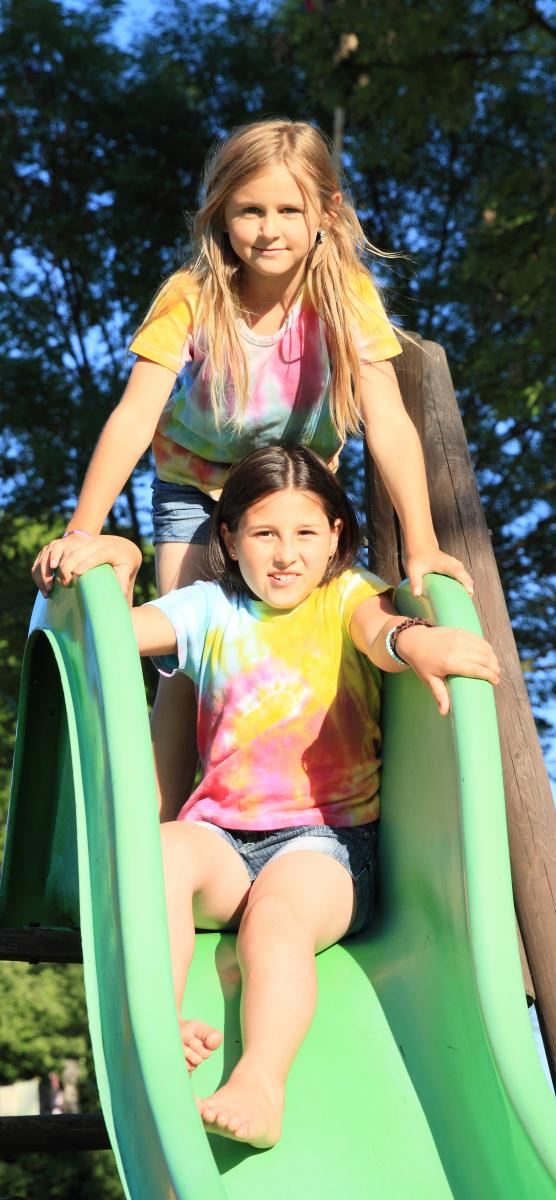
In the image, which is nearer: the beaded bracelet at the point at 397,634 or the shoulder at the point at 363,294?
the beaded bracelet at the point at 397,634

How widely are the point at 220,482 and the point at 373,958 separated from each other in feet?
3.63

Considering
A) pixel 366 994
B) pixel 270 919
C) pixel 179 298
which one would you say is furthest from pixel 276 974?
pixel 179 298

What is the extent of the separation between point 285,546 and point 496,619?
2.10 feet

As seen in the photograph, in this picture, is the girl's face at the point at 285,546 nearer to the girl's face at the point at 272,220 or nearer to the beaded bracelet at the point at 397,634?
the beaded bracelet at the point at 397,634

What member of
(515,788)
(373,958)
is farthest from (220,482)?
(373,958)

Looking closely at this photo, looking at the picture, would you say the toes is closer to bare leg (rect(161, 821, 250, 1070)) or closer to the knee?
bare leg (rect(161, 821, 250, 1070))

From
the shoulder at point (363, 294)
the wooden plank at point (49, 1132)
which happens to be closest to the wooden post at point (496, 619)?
the shoulder at point (363, 294)

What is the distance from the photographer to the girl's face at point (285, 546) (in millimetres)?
2441

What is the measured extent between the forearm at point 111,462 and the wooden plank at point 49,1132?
6.29ft

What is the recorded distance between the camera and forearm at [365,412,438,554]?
8.21 feet

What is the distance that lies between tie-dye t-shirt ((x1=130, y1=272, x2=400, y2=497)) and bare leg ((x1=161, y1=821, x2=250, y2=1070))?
88 centimetres

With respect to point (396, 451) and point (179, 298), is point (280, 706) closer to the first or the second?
point (396, 451)

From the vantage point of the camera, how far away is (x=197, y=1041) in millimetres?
1904

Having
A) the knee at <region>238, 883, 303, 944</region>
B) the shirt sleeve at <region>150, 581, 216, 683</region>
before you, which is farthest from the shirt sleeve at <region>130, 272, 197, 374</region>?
the knee at <region>238, 883, 303, 944</region>
